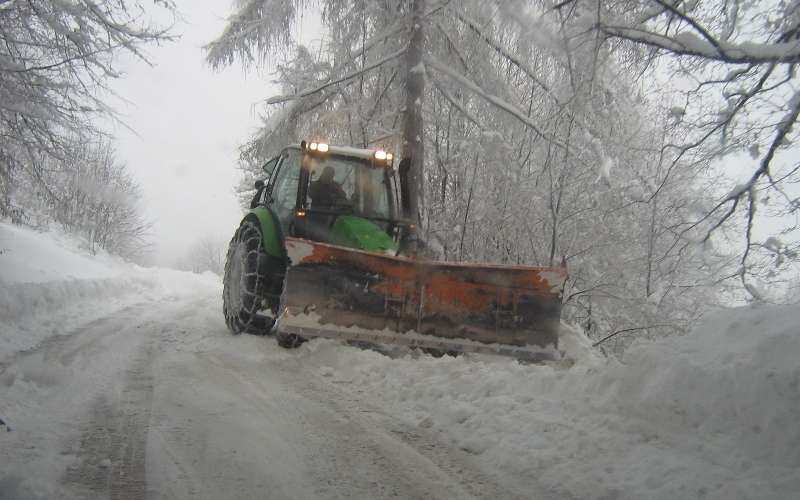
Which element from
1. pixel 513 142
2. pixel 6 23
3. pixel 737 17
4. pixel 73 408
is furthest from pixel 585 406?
pixel 6 23

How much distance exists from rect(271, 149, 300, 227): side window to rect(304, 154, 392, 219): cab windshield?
0.77 feet

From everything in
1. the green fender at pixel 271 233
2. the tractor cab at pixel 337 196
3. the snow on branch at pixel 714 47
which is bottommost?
the green fender at pixel 271 233

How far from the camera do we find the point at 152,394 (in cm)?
320

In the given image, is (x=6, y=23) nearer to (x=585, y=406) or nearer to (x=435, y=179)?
(x=435, y=179)

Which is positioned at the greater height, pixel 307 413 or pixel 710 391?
pixel 710 391

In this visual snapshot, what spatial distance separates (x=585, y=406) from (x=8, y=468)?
2811mm

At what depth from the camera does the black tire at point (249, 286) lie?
5105 millimetres

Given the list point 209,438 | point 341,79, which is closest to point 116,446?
point 209,438

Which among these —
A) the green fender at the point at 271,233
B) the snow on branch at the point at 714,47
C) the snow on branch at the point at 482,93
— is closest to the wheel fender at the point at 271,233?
the green fender at the point at 271,233

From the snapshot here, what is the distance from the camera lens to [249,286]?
5145 millimetres

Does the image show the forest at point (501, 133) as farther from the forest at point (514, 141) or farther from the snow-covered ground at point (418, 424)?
the snow-covered ground at point (418, 424)

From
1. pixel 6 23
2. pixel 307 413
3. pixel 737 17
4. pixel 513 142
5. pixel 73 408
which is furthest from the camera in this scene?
pixel 513 142

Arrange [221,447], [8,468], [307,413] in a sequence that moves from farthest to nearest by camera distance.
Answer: [307,413] < [221,447] < [8,468]

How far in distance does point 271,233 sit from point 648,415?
3.89m
